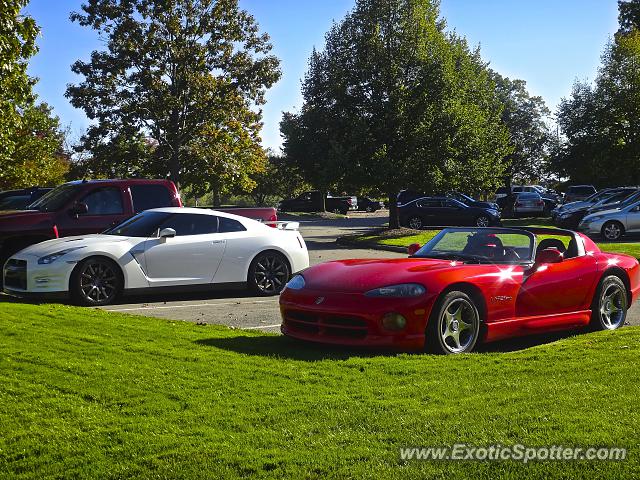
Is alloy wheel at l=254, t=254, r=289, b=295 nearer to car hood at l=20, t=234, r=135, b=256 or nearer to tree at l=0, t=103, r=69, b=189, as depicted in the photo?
car hood at l=20, t=234, r=135, b=256

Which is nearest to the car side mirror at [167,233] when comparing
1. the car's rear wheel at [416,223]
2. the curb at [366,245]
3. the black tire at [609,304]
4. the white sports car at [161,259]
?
the white sports car at [161,259]

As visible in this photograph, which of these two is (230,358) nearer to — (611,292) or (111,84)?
(611,292)

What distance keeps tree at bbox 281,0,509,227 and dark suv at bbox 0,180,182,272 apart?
14872mm

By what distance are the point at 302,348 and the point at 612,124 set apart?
3774 centimetres

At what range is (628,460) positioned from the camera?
13.6 feet

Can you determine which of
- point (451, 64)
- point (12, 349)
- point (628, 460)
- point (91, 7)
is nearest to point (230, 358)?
point (12, 349)

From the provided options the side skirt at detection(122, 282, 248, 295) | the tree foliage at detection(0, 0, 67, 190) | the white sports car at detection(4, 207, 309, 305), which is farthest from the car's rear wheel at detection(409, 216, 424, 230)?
the side skirt at detection(122, 282, 248, 295)

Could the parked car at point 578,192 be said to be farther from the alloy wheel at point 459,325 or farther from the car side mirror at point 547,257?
the alloy wheel at point 459,325

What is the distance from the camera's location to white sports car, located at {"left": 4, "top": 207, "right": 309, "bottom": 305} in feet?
37.2

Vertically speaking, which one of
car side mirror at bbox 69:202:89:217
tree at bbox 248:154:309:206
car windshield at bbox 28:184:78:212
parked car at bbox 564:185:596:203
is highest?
tree at bbox 248:154:309:206

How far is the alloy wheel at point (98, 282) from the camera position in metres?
11.4

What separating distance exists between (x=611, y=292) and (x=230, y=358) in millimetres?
4868

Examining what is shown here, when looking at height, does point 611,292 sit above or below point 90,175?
below

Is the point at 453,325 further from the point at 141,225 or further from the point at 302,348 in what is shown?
the point at 141,225
